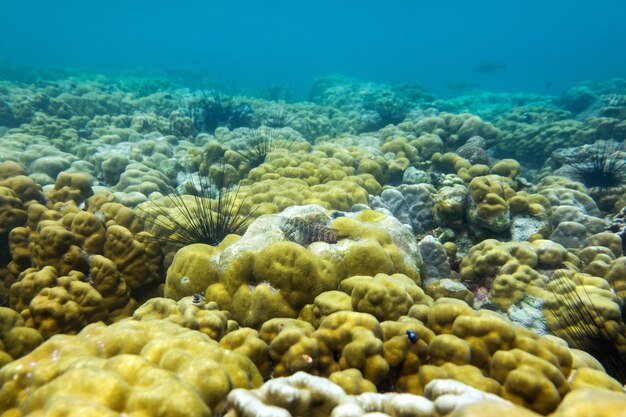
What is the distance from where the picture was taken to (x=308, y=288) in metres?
3.40

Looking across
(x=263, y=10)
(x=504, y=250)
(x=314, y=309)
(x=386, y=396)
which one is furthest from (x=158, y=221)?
(x=263, y=10)

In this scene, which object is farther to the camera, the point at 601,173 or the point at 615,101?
the point at 615,101

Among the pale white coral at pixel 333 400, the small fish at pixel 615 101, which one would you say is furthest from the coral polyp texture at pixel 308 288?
the small fish at pixel 615 101

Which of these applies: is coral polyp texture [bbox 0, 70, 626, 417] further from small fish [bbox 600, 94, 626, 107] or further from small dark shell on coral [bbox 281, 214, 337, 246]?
small fish [bbox 600, 94, 626, 107]

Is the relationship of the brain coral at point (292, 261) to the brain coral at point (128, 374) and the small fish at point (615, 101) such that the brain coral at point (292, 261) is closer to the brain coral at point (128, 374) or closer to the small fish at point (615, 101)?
the brain coral at point (128, 374)

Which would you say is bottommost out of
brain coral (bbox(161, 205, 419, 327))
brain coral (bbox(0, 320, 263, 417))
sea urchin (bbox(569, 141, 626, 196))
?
brain coral (bbox(0, 320, 263, 417))

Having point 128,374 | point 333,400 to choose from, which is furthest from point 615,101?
point 128,374

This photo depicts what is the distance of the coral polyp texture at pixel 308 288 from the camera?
1905 mm

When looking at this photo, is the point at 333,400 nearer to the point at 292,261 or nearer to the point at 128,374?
the point at 128,374

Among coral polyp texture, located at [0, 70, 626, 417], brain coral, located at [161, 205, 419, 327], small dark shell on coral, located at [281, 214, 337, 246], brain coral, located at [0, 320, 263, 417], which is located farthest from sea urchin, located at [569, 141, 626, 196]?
brain coral, located at [0, 320, 263, 417]

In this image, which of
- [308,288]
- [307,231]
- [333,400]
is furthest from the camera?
[307,231]

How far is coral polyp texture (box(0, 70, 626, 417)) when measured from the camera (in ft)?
6.25

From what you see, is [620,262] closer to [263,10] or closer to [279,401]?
[279,401]

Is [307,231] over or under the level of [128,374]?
over
